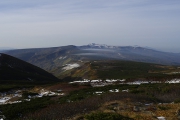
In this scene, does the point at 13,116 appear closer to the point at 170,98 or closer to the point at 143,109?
the point at 143,109

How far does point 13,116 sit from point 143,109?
11.4 meters

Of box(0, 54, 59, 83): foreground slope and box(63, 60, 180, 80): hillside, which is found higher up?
box(0, 54, 59, 83): foreground slope

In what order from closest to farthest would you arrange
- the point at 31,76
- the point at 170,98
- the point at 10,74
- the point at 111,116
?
the point at 111,116, the point at 170,98, the point at 10,74, the point at 31,76

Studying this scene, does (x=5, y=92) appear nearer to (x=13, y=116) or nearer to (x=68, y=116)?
(x=13, y=116)

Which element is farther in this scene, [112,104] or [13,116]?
[13,116]

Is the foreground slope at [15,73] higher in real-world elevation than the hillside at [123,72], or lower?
higher

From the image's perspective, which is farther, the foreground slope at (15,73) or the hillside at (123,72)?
the hillside at (123,72)

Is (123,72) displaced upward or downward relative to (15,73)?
downward

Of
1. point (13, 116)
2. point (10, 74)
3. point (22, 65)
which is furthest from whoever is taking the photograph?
point (22, 65)

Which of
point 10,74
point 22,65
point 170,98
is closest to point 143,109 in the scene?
point 170,98

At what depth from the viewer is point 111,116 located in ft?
41.3

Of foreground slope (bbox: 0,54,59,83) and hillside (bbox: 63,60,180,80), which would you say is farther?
hillside (bbox: 63,60,180,80)

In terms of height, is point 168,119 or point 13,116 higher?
point 168,119

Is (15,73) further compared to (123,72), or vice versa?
(123,72)
